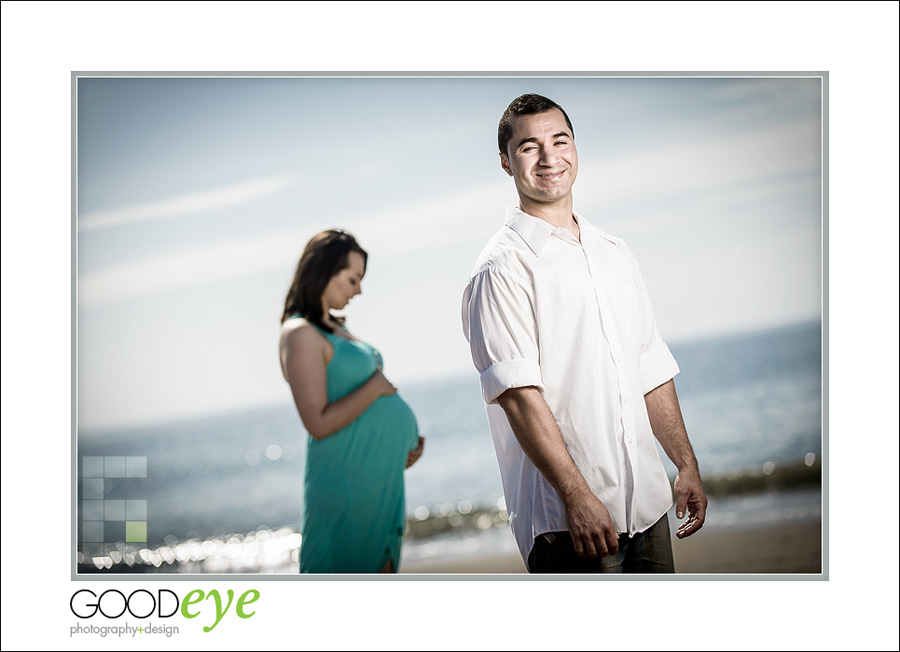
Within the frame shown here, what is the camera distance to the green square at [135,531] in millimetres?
2420

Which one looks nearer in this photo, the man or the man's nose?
the man

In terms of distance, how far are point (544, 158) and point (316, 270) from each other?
802mm

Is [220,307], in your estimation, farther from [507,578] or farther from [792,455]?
[792,455]

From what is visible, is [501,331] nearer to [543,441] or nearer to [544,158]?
[543,441]

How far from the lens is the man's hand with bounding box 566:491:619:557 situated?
1933 mm

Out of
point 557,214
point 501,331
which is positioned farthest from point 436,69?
point 501,331

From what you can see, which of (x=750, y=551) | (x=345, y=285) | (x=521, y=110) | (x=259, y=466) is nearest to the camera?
(x=521, y=110)

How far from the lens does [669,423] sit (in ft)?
7.43

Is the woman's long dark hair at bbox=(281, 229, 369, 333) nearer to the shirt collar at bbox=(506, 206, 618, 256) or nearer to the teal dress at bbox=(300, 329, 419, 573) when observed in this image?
the teal dress at bbox=(300, 329, 419, 573)

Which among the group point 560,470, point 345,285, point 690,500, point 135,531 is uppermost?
point 345,285

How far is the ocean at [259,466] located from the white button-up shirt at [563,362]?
1.16 feet

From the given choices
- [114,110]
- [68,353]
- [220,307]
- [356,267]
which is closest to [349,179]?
[356,267]

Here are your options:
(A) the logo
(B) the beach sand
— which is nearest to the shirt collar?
(B) the beach sand

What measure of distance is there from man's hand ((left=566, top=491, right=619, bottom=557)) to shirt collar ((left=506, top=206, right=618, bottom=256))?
2.31ft
